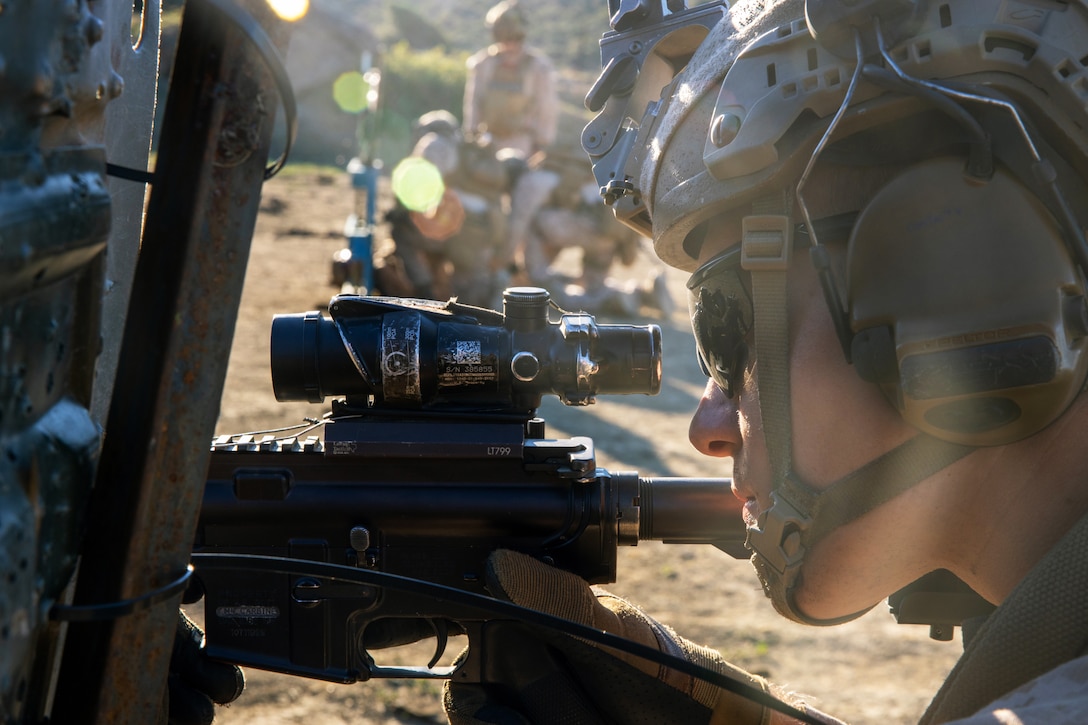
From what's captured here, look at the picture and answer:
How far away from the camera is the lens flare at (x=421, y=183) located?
11.3m

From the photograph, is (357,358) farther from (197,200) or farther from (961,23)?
(961,23)

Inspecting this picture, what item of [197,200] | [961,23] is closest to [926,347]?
[961,23]

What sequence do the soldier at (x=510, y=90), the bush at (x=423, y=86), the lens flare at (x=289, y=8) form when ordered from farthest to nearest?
1. the bush at (x=423, y=86)
2. the soldier at (x=510, y=90)
3. the lens flare at (x=289, y=8)

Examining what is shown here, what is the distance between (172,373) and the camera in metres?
1.26

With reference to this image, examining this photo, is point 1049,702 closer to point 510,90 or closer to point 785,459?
point 785,459

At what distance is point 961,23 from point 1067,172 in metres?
0.29

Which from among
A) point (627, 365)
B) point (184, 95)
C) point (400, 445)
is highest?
point (184, 95)

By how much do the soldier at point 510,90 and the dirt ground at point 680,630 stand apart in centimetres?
453

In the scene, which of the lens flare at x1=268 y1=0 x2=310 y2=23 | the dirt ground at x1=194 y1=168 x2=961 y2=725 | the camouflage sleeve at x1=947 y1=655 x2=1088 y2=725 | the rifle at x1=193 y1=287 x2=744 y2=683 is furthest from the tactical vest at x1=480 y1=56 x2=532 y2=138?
the camouflage sleeve at x1=947 y1=655 x2=1088 y2=725

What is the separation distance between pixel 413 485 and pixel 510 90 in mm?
10977

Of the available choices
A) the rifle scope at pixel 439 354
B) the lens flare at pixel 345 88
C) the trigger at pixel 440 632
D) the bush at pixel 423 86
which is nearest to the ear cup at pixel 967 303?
the rifle scope at pixel 439 354

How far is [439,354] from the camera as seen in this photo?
7.50 ft

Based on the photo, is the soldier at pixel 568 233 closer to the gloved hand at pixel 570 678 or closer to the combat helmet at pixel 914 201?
the gloved hand at pixel 570 678

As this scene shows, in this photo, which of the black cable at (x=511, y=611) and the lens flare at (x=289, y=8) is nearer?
the lens flare at (x=289, y=8)
